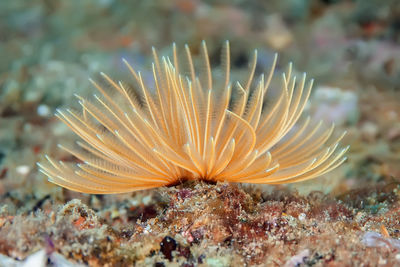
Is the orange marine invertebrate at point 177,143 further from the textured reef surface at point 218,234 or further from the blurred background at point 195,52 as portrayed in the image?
the blurred background at point 195,52

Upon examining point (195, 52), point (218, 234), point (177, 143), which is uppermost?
point (195, 52)

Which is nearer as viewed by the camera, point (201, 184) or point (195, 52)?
point (201, 184)

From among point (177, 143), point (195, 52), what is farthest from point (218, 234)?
point (195, 52)

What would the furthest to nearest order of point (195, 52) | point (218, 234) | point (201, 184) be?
point (195, 52), point (201, 184), point (218, 234)

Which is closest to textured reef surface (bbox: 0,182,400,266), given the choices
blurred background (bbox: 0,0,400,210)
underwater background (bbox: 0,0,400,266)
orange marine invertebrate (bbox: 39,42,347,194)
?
underwater background (bbox: 0,0,400,266)

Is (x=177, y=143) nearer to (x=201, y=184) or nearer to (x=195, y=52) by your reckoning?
(x=201, y=184)

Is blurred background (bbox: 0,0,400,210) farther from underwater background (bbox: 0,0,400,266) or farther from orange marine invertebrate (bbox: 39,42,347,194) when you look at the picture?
orange marine invertebrate (bbox: 39,42,347,194)

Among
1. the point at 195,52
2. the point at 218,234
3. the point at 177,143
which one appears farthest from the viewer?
the point at 195,52
